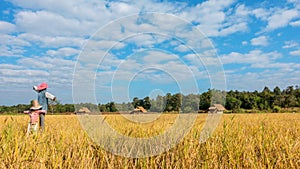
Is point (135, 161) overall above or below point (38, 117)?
below

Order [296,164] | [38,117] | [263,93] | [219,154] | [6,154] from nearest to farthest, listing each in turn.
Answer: [296,164]
[6,154]
[219,154]
[38,117]
[263,93]

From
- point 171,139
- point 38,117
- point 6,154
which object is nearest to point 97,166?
point 6,154

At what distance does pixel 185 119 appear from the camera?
5.79m

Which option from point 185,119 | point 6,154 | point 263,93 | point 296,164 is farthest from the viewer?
point 263,93

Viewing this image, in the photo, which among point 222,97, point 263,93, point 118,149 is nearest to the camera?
point 118,149

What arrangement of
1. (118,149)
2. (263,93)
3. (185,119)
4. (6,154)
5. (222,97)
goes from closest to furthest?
(6,154) < (118,149) < (222,97) < (185,119) < (263,93)

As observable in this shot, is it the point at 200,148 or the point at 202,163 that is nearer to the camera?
the point at 202,163

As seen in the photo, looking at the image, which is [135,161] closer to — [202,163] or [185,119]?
[202,163]

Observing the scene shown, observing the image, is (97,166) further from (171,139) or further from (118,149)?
(171,139)

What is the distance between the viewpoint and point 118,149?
130 inches

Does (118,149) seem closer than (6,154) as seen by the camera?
No

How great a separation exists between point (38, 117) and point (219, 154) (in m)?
3.59

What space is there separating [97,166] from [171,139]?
1168 mm

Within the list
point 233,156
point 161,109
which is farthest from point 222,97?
point 233,156
